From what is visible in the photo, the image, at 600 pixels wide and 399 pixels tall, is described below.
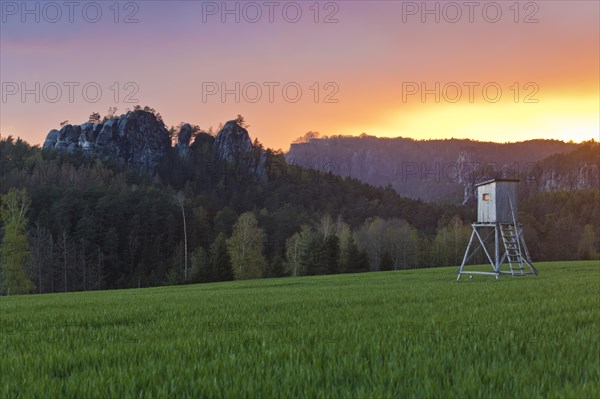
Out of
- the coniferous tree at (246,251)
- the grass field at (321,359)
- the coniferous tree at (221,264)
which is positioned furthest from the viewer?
the coniferous tree at (246,251)

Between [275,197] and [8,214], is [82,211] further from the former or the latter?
[275,197]

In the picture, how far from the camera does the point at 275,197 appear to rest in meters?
188

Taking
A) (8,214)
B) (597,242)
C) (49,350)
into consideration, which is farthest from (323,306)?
(597,242)

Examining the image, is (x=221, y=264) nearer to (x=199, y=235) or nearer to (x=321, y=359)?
(x=199, y=235)

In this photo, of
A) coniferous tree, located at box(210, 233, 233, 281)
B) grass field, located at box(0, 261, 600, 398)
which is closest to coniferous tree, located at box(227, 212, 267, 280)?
coniferous tree, located at box(210, 233, 233, 281)

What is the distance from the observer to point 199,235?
13500cm

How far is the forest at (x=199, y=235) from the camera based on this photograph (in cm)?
8281

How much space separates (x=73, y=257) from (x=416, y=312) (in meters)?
99.4

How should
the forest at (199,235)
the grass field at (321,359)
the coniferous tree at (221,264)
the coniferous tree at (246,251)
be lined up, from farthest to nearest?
the coniferous tree at (246,251) → the forest at (199,235) → the coniferous tree at (221,264) → the grass field at (321,359)

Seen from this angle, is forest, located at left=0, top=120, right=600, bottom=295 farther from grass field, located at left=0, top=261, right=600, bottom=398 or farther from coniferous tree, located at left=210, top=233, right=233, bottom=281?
grass field, located at left=0, top=261, right=600, bottom=398

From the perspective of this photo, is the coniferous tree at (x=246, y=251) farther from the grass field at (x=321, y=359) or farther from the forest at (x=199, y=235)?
the grass field at (x=321, y=359)

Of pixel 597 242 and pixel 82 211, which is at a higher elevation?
pixel 82 211

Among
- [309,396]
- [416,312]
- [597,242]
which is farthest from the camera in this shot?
[597,242]

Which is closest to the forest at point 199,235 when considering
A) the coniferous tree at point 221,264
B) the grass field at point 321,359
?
the coniferous tree at point 221,264
